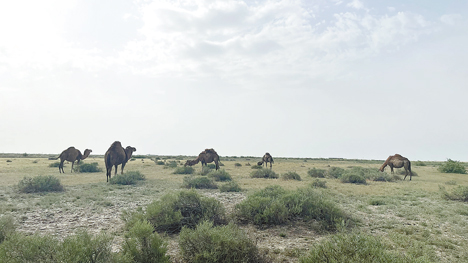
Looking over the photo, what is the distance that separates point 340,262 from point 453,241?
4.89 m

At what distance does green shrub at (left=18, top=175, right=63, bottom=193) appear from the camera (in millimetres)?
13359

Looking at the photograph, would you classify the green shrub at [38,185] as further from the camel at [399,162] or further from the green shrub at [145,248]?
A: the camel at [399,162]

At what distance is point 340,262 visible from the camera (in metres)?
3.99

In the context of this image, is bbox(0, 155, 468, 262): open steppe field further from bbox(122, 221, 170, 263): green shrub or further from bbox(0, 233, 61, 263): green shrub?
bbox(0, 233, 61, 263): green shrub

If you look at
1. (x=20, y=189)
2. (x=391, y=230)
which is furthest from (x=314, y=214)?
(x=20, y=189)

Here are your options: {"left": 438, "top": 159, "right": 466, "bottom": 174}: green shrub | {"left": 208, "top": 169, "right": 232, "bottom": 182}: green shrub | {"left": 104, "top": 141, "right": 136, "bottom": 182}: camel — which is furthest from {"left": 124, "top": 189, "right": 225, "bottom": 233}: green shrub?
{"left": 438, "top": 159, "right": 466, "bottom": 174}: green shrub

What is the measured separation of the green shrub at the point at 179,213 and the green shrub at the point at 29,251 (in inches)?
116

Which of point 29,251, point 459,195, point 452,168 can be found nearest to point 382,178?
point 459,195

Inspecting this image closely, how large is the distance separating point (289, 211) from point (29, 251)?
6341 millimetres

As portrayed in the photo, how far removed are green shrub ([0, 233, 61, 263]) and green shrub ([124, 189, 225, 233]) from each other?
2.94m

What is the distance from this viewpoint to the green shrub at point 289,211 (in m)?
7.83

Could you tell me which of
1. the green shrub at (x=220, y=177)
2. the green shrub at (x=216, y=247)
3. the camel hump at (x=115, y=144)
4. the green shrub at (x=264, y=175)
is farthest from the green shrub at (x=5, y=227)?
the green shrub at (x=264, y=175)

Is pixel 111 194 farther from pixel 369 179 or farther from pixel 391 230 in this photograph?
pixel 369 179

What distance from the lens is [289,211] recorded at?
8297mm
